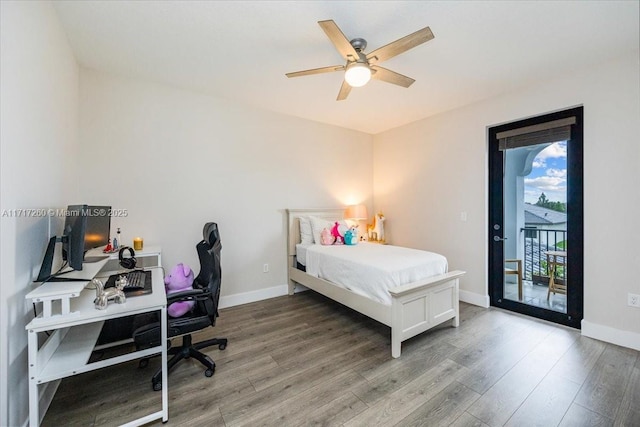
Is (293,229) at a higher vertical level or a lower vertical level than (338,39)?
lower

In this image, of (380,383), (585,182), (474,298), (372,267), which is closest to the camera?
(380,383)

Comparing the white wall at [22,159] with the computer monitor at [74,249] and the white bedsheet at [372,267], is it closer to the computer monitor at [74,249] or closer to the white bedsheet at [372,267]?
the computer monitor at [74,249]

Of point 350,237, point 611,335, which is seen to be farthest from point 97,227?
point 611,335

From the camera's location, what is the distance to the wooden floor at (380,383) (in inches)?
62.9

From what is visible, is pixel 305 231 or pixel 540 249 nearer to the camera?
pixel 540 249

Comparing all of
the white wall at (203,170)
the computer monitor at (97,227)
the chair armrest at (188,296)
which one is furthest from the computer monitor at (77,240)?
the white wall at (203,170)

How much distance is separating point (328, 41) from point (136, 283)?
2.41 m

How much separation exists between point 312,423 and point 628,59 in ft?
13.0

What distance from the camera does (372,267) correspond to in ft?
8.18

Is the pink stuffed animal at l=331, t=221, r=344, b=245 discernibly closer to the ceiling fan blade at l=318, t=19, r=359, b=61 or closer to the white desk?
the ceiling fan blade at l=318, t=19, r=359, b=61

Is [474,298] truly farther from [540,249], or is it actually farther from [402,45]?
[402,45]

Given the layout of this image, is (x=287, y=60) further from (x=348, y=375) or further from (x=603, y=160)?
(x=603, y=160)

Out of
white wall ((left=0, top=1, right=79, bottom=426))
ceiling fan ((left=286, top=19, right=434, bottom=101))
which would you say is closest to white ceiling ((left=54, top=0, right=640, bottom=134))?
ceiling fan ((left=286, top=19, right=434, bottom=101))

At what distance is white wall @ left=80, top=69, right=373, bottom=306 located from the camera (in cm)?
272
